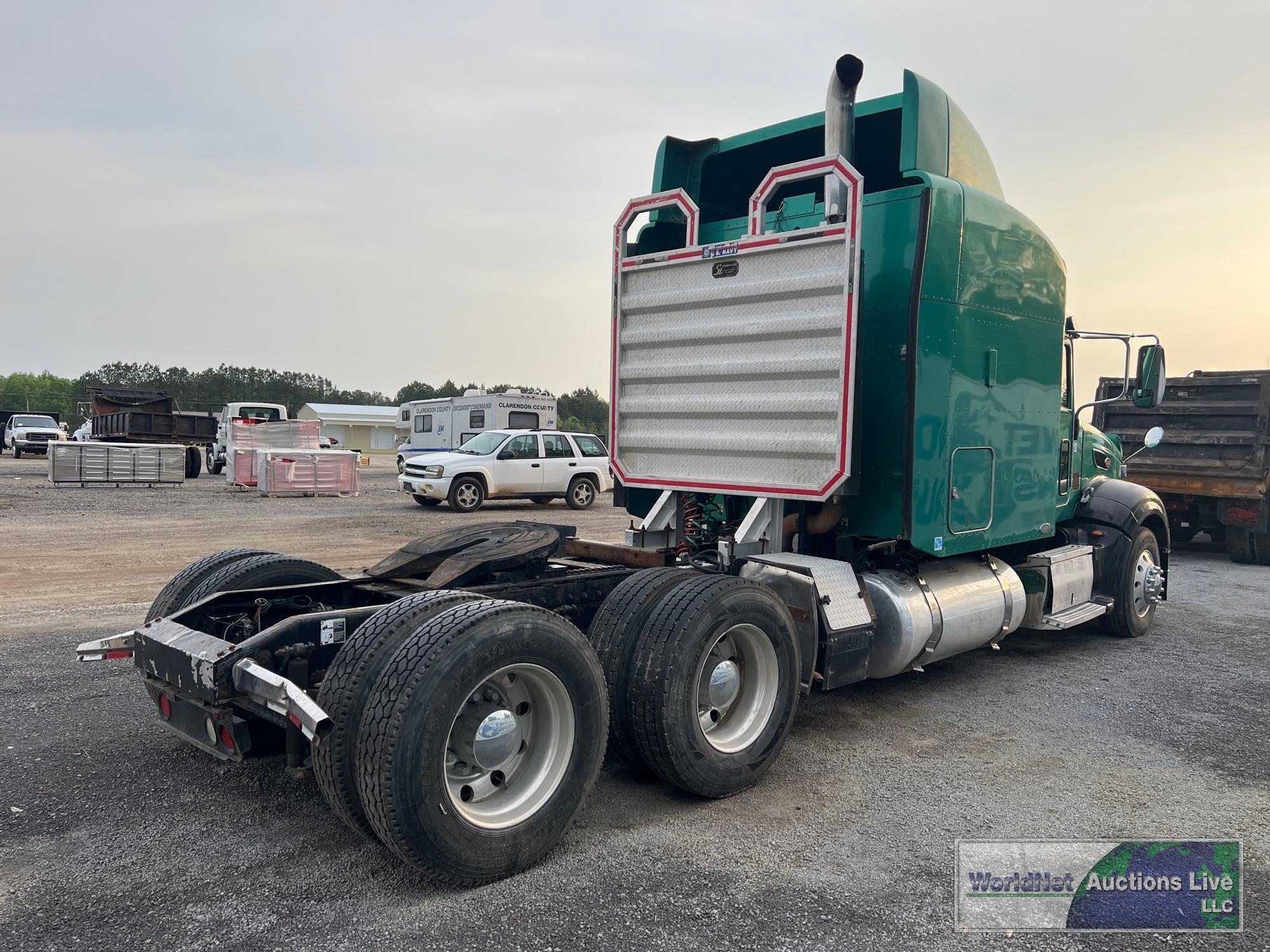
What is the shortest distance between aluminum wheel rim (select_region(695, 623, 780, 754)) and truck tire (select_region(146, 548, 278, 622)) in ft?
8.59

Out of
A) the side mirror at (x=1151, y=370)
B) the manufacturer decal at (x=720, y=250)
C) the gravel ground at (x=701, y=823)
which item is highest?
the manufacturer decal at (x=720, y=250)

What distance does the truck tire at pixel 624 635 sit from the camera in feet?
12.8

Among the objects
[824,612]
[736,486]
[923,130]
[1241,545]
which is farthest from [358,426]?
[824,612]

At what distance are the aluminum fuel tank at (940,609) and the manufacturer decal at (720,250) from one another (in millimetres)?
2121

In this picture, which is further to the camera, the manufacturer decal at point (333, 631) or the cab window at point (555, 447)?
the cab window at point (555, 447)

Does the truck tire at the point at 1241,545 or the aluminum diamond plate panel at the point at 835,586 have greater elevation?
the aluminum diamond plate panel at the point at 835,586

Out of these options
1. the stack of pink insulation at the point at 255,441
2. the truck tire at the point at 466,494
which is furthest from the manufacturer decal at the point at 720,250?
the stack of pink insulation at the point at 255,441

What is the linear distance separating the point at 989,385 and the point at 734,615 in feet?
8.68

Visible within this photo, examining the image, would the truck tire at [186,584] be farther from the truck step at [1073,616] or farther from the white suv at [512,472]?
the white suv at [512,472]

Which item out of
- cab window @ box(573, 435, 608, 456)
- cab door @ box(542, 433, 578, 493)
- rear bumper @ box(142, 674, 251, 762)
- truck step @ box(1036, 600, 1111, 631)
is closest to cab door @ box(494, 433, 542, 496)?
cab door @ box(542, 433, 578, 493)

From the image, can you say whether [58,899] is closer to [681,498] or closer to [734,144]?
[681,498]

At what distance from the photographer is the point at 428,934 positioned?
9.42 ft

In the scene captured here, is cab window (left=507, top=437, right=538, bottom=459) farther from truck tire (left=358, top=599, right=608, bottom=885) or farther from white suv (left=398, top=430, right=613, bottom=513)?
truck tire (left=358, top=599, right=608, bottom=885)

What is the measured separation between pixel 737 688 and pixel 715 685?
18 centimetres
